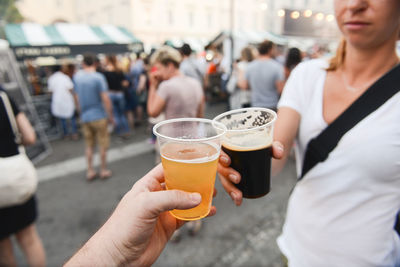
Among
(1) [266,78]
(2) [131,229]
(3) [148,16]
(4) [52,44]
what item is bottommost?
(1) [266,78]

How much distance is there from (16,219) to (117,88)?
4733 millimetres

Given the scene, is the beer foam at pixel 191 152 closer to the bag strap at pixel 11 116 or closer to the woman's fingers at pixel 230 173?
the woman's fingers at pixel 230 173

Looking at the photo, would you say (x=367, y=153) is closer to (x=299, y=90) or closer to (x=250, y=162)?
(x=299, y=90)

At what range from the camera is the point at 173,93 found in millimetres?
2932

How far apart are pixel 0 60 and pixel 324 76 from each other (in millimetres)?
6856

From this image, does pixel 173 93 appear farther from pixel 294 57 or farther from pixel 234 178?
pixel 294 57

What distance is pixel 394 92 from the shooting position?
1.07 meters

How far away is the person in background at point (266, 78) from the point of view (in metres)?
4.08

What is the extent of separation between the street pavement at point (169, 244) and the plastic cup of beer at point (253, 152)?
6.24 feet

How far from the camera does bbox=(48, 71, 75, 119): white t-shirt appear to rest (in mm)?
6273

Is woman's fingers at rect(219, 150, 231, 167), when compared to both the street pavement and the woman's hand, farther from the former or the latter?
the street pavement

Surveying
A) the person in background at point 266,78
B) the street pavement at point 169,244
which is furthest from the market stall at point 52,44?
the person in background at point 266,78

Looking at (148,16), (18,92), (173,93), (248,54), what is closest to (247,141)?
(173,93)

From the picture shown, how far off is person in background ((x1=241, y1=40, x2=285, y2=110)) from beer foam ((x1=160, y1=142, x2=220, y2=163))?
3524 mm
